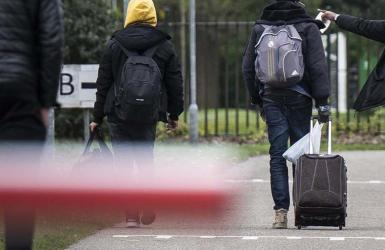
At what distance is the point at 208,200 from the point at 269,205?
7732 mm

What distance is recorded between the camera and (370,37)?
29.3 feet

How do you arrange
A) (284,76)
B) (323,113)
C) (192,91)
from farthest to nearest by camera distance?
(192,91) < (323,113) < (284,76)

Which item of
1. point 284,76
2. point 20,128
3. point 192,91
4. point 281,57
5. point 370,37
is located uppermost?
point 370,37

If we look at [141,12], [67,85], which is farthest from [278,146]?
[67,85]

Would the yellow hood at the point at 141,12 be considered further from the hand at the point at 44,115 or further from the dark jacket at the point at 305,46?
the hand at the point at 44,115

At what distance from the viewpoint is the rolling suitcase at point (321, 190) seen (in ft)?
27.0

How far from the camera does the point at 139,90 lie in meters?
8.50

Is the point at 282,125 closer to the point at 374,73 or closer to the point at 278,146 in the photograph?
the point at 278,146

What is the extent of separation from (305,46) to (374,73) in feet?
2.12

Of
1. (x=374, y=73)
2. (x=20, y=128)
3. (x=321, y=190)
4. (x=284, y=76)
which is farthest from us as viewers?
(x=374, y=73)

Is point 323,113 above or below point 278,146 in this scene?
above

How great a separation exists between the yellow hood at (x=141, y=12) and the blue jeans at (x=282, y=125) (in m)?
1.04

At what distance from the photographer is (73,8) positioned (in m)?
19.2

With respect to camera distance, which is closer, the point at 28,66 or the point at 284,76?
the point at 28,66
